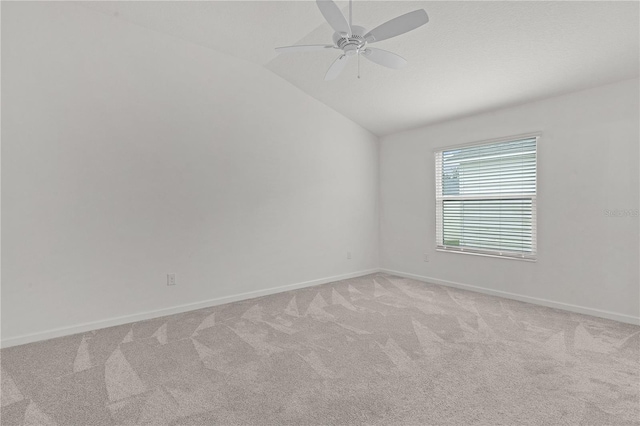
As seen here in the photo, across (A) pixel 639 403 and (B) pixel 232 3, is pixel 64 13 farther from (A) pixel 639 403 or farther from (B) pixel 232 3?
(A) pixel 639 403

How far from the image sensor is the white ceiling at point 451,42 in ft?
8.80

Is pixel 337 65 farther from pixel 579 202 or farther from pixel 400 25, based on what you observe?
pixel 579 202

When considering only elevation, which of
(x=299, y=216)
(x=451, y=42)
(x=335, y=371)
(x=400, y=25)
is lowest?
(x=335, y=371)

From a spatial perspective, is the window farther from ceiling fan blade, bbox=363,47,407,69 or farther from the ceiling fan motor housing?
the ceiling fan motor housing

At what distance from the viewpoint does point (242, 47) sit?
3822mm

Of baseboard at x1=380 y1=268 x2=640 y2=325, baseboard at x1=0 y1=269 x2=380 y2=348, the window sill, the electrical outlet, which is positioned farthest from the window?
the electrical outlet

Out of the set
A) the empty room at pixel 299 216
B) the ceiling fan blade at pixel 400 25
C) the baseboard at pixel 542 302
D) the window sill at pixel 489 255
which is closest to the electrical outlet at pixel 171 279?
the empty room at pixel 299 216

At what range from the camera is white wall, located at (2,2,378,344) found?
284cm

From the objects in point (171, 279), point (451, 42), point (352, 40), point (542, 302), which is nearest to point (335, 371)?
point (171, 279)

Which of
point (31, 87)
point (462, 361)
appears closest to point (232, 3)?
point (31, 87)

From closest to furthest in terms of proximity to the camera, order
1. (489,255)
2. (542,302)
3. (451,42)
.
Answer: (451,42)
(542,302)
(489,255)

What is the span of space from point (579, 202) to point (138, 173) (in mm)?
4620

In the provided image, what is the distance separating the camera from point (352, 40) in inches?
91.7

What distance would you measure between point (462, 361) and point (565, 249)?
2.15 m
